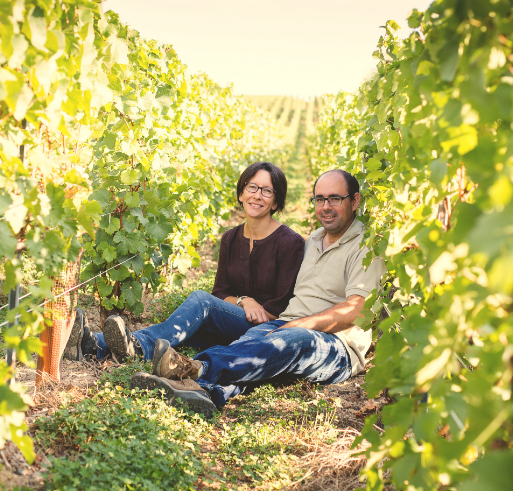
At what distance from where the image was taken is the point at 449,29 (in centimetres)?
100

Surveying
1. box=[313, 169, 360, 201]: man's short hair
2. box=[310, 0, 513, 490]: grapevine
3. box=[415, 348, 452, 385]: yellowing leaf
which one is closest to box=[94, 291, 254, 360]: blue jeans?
box=[313, 169, 360, 201]: man's short hair

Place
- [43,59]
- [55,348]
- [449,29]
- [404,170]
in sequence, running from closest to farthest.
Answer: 1. [449,29]
2. [43,59]
3. [404,170]
4. [55,348]

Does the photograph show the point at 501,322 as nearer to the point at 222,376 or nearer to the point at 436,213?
the point at 436,213

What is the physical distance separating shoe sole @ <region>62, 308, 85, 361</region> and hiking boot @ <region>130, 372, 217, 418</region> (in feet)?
1.79

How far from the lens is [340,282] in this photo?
2896 millimetres

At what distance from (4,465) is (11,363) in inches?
13.3

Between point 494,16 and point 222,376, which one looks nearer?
point 494,16

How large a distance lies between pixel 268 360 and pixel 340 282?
749 mm

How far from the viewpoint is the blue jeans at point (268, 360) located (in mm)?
2475

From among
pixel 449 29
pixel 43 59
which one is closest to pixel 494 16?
pixel 449 29

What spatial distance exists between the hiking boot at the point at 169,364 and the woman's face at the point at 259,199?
1.35 meters

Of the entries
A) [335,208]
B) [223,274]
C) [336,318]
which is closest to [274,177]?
[335,208]

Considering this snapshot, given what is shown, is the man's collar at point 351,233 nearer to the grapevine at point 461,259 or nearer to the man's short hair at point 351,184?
the man's short hair at point 351,184

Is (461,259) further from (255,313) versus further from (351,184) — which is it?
(255,313)
